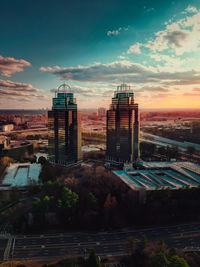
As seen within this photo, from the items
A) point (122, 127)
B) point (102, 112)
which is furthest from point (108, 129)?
point (102, 112)

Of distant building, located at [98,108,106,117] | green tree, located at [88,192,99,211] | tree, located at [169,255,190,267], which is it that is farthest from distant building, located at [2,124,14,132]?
tree, located at [169,255,190,267]

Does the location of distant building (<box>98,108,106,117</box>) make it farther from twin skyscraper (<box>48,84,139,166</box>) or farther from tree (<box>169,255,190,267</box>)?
tree (<box>169,255,190,267</box>)

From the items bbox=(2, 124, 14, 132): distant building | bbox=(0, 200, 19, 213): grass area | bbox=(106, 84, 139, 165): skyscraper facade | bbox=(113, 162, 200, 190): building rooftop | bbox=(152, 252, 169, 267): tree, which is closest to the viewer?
bbox=(152, 252, 169, 267): tree

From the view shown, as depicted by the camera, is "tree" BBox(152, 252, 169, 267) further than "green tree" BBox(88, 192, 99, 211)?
No

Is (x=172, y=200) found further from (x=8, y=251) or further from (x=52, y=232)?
(x=8, y=251)

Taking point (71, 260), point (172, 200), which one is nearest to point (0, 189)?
point (71, 260)
